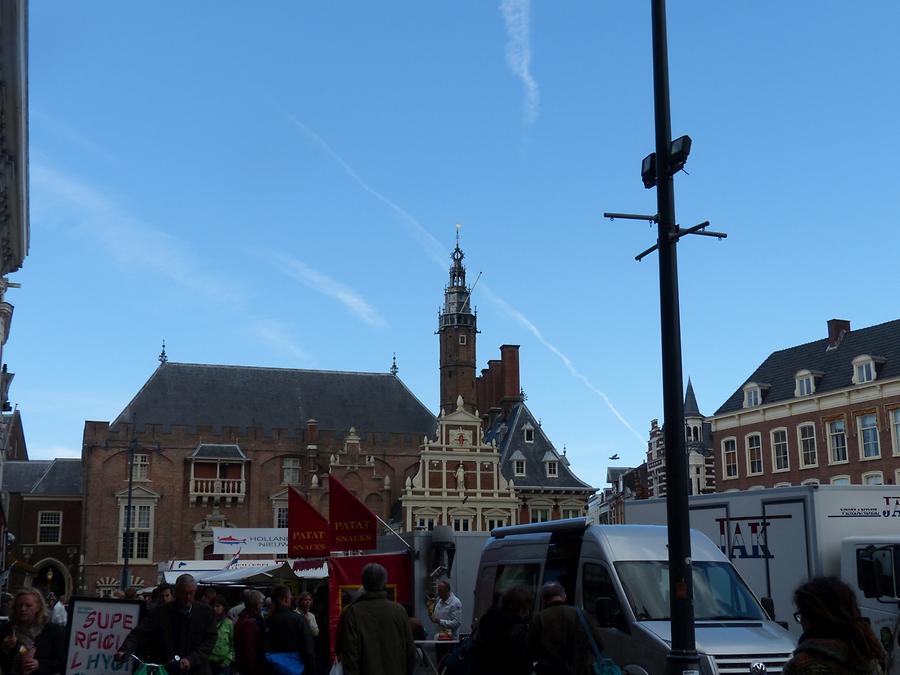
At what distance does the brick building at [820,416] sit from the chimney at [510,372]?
19.1 m

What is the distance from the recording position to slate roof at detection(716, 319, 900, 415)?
135 feet

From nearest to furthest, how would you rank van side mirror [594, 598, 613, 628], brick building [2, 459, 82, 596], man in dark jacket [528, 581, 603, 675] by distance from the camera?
man in dark jacket [528, 581, 603, 675], van side mirror [594, 598, 613, 628], brick building [2, 459, 82, 596]

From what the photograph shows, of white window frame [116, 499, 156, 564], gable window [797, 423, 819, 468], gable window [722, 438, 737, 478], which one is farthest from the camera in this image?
white window frame [116, 499, 156, 564]

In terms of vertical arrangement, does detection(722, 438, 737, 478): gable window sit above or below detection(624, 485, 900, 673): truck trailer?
above

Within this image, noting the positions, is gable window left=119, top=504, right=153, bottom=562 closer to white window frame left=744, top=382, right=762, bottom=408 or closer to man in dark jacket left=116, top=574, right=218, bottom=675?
white window frame left=744, top=382, right=762, bottom=408

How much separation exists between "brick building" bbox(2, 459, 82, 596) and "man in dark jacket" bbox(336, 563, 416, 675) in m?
54.0

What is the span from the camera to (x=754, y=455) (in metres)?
46.2

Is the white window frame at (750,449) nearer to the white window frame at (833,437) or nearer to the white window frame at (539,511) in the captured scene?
the white window frame at (833,437)

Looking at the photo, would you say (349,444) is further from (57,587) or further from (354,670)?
(354,670)

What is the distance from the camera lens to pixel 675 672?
8328mm

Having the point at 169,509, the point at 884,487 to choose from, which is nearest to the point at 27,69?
the point at 884,487

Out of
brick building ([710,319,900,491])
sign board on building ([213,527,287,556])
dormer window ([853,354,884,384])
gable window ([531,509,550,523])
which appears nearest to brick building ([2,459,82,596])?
sign board on building ([213,527,287,556])

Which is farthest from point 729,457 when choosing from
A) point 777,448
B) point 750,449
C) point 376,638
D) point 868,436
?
point 376,638

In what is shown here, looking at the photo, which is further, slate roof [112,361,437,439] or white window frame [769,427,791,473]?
slate roof [112,361,437,439]
